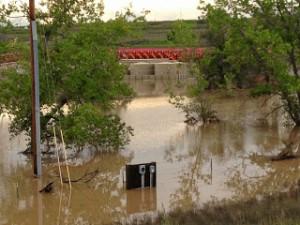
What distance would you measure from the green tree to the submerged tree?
2819mm

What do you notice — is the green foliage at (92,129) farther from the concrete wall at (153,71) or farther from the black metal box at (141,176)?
the concrete wall at (153,71)

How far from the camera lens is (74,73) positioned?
20.2 m

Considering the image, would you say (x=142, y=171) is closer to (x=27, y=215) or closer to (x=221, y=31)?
(x=27, y=215)

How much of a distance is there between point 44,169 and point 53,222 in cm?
493

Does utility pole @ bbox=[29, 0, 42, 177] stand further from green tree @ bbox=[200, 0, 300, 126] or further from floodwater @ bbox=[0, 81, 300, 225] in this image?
green tree @ bbox=[200, 0, 300, 126]

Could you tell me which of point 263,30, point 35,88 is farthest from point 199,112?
point 35,88

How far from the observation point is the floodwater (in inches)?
605

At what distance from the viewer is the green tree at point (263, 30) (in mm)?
20078

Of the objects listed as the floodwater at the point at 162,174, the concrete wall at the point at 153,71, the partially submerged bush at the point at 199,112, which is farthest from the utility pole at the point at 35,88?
the concrete wall at the point at 153,71

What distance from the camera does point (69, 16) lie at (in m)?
20.6

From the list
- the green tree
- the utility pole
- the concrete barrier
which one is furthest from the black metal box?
the concrete barrier

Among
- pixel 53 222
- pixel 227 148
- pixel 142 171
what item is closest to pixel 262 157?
pixel 227 148

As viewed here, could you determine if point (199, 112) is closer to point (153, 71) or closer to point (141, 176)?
point (141, 176)

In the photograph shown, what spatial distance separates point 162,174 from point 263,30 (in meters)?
5.35
